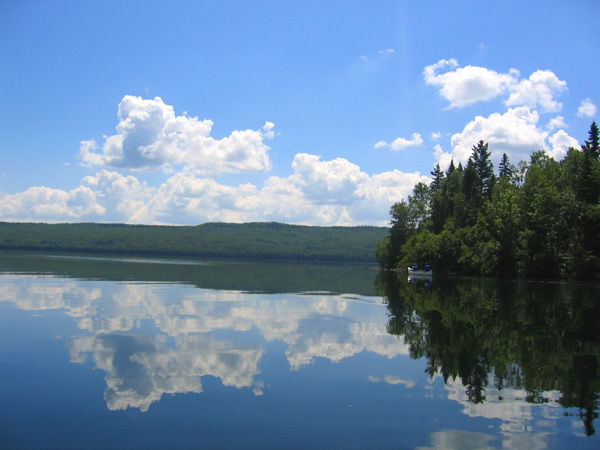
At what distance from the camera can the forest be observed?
56.4 meters

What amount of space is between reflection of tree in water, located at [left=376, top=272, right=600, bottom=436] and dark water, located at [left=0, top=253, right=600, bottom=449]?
63 millimetres

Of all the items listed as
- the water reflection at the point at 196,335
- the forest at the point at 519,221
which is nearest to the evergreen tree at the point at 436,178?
the forest at the point at 519,221

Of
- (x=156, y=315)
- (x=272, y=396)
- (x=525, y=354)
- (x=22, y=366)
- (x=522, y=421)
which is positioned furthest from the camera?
(x=156, y=315)

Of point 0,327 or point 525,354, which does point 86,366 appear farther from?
point 525,354

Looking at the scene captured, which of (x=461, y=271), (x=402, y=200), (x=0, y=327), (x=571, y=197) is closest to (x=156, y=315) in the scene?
(x=0, y=327)

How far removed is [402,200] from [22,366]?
103724 millimetres

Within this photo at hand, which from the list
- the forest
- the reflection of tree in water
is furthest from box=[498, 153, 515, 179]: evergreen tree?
the reflection of tree in water

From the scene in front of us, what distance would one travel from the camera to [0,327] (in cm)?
1731

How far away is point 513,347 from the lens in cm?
1445

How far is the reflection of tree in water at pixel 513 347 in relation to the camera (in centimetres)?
1058

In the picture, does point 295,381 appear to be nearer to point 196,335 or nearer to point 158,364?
point 158,364

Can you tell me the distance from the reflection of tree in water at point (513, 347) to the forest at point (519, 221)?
35968 millimetres

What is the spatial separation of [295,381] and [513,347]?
738cm

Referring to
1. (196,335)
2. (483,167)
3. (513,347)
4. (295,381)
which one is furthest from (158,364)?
(483,167)
